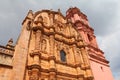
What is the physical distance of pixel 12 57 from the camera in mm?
10633

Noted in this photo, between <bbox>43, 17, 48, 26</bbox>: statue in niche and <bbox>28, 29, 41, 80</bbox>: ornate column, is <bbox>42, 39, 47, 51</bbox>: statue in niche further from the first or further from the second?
<bbox>43, 17, 48, 26</bbox>: statue in niche

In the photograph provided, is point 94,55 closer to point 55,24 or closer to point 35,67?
point 55,24

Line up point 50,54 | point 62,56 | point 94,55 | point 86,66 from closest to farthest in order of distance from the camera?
point 50,54 → point 86,66 → point 62,56 → point 94,55

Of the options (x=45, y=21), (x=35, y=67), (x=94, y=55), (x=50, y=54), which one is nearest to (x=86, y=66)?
(x=94, y=55)

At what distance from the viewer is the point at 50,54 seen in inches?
535

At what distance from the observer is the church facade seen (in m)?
10.7

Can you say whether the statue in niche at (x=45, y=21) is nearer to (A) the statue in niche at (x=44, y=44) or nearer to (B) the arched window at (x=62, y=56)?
(A) the statue in niche at (x=44, y=44)

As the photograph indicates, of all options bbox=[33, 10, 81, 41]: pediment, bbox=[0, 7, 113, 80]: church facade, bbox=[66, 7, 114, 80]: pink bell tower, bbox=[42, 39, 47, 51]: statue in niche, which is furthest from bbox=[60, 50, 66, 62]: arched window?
bbox=[66, 7, 114, 80]: pink bell tower

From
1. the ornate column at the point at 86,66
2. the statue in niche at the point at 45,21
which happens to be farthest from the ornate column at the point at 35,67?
the ornate column at the point at 86,66

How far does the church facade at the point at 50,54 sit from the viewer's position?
10.7 meters

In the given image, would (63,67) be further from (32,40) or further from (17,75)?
(17,75)

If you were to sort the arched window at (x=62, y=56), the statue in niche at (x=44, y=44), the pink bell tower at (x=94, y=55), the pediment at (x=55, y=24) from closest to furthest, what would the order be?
the statue in niche at (x=44, y=44), the arched window at (x=62, y=56), the pediment at (x=55, y=24), the pink bell tower at (x=94, y=55)

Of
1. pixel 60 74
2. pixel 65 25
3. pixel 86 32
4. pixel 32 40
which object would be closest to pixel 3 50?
pixel 32 40

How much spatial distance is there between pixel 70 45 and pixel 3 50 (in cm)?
848
